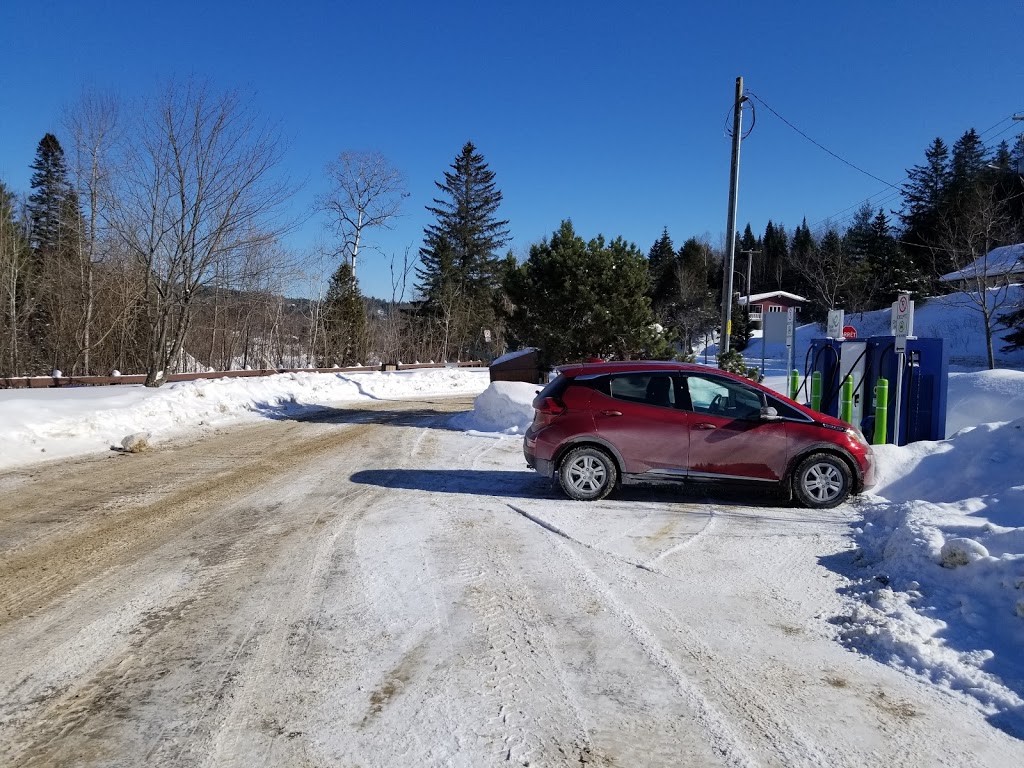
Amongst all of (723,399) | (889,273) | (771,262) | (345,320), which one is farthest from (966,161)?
(723,399)

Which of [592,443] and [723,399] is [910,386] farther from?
[592,443]

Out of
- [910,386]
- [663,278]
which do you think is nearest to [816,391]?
[910,386]

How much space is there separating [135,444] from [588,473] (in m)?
7.61

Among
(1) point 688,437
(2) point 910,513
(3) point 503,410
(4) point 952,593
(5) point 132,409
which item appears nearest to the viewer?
(4) point 952,593

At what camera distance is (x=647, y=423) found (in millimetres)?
7566

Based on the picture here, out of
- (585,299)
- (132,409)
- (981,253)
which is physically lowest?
(132,409)

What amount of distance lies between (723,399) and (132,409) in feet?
35.5

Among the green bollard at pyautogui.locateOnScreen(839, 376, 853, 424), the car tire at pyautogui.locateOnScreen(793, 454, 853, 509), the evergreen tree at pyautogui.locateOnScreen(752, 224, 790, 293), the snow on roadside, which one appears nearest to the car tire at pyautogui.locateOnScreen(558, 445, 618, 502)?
the car tire at pyautogui.locateOnScreen(793, 454, 853, 509)

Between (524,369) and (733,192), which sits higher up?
(733,192)

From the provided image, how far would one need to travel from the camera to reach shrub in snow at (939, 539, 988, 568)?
4.62m

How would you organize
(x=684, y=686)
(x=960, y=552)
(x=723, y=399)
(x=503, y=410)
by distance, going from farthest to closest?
(x=503, y=410), (x=723, y=399), (x=960, y=552), (x=684, y=686)

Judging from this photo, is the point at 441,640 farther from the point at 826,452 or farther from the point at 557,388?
the point at 826,452

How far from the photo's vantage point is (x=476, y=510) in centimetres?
730

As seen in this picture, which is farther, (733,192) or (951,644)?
(733,192)
